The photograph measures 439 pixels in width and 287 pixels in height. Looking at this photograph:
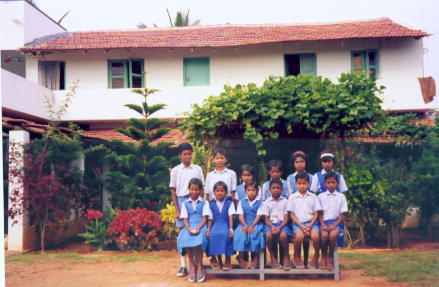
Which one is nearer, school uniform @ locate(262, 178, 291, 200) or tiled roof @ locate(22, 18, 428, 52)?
school uniform @ locate(262, 178, 291, 200)

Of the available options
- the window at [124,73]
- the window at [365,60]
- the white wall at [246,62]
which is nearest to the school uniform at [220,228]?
the white wall at [246,62]

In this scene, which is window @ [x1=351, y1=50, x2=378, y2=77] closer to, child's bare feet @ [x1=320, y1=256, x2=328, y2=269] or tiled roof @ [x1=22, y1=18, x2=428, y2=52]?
tiled roof @ [x1=22, y1=18, x2=428, y2=52]

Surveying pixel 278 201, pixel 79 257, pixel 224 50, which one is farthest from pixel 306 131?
pixel 224 50

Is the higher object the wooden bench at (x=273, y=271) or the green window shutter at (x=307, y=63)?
the green window shutter at (x=307, y=63)

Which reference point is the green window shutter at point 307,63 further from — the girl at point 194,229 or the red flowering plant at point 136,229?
the girl at point 194,229

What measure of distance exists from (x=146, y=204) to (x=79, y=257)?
1.36 meters

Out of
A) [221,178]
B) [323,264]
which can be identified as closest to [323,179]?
[323,264]

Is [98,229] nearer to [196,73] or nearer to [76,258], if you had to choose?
[76,258]

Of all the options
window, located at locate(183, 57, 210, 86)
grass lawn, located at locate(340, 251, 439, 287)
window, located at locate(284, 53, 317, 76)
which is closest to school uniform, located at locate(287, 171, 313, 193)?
grass lawn, located at locate(340, 251, 439, 287)

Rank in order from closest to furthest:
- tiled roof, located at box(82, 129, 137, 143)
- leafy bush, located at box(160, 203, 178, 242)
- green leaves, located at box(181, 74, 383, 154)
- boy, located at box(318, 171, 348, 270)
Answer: boy, located at box(318, 171, 348, 270)
green leaves, located at box(181, 74, 383, 154)
leafy bush, located at box(160, 203, 178, 242)
tiled roof, located at box(82, 129, 137, 143)

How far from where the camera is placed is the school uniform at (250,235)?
4344mm

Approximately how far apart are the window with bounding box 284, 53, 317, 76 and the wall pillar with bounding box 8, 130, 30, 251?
616cm

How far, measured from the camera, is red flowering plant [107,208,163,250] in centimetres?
637

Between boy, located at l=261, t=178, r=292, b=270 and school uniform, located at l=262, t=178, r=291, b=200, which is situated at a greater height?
school uniform, located at l=262, t=178, r=291, b=200
